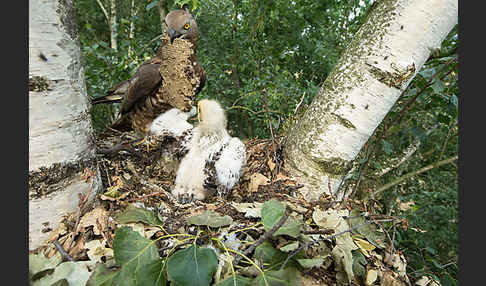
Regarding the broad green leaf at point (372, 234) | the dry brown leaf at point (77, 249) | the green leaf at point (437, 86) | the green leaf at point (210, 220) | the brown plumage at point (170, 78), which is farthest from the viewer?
the brown plumage at point (170, 78)

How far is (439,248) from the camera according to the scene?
299cm

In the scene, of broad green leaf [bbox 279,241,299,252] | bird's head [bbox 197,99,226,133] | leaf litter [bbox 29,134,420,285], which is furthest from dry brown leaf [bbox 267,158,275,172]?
broad green leaf [bbox 279,241,299,252]

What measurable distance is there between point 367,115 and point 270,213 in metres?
0.57

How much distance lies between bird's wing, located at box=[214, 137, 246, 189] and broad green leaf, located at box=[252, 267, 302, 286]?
67cm

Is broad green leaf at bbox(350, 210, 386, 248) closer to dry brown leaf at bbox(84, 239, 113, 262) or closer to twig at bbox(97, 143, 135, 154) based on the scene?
dry brown leaf at bbox(84, 239, 113, 262)

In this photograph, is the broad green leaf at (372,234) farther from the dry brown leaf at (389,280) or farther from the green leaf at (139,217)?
the green leaf at (139,217)

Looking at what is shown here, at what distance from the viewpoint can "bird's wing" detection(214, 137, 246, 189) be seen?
1294mm

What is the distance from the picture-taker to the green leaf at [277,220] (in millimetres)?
742

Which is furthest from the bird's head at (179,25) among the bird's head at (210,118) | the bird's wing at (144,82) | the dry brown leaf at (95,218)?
the dry brown leaf at (95,218)

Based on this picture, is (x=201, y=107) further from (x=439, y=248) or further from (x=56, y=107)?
(x=439, y=248)

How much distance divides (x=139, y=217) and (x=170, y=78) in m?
1.05

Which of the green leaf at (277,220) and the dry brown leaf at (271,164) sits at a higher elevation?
the green leaf at (277,220)

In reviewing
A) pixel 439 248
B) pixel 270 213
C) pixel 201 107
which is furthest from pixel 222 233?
pixel 439 248

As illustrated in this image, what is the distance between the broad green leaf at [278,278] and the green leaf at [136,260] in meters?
0.22
